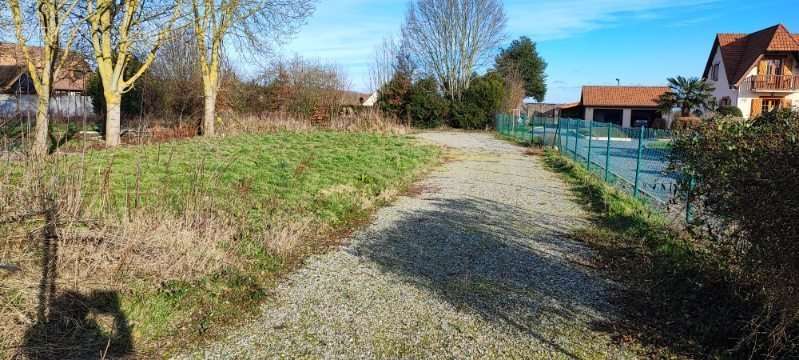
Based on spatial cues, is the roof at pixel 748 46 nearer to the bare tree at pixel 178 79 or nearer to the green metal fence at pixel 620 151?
the green metal fence at pixel 620 151

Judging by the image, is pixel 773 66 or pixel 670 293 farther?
pixel 773 66

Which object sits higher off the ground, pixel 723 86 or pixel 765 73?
pixel 765 73

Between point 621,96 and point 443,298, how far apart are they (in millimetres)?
49366

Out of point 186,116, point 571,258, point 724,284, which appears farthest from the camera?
point 186,116

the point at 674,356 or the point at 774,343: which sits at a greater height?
the point at 774,343

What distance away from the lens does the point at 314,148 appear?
1627 cm

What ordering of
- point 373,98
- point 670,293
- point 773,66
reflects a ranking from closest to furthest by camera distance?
point 670,293, point 773,66, point 373,98

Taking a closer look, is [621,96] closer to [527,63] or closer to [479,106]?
[527,63]

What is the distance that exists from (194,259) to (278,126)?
20279 mm

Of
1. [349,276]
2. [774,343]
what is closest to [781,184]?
[774,343]

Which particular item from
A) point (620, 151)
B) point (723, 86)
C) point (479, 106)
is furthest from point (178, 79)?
point (723, 86)

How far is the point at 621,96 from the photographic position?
48688 mm

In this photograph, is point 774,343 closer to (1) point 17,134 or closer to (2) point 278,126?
(1) point 17,134

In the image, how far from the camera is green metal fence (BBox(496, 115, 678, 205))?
8359 millimetres
